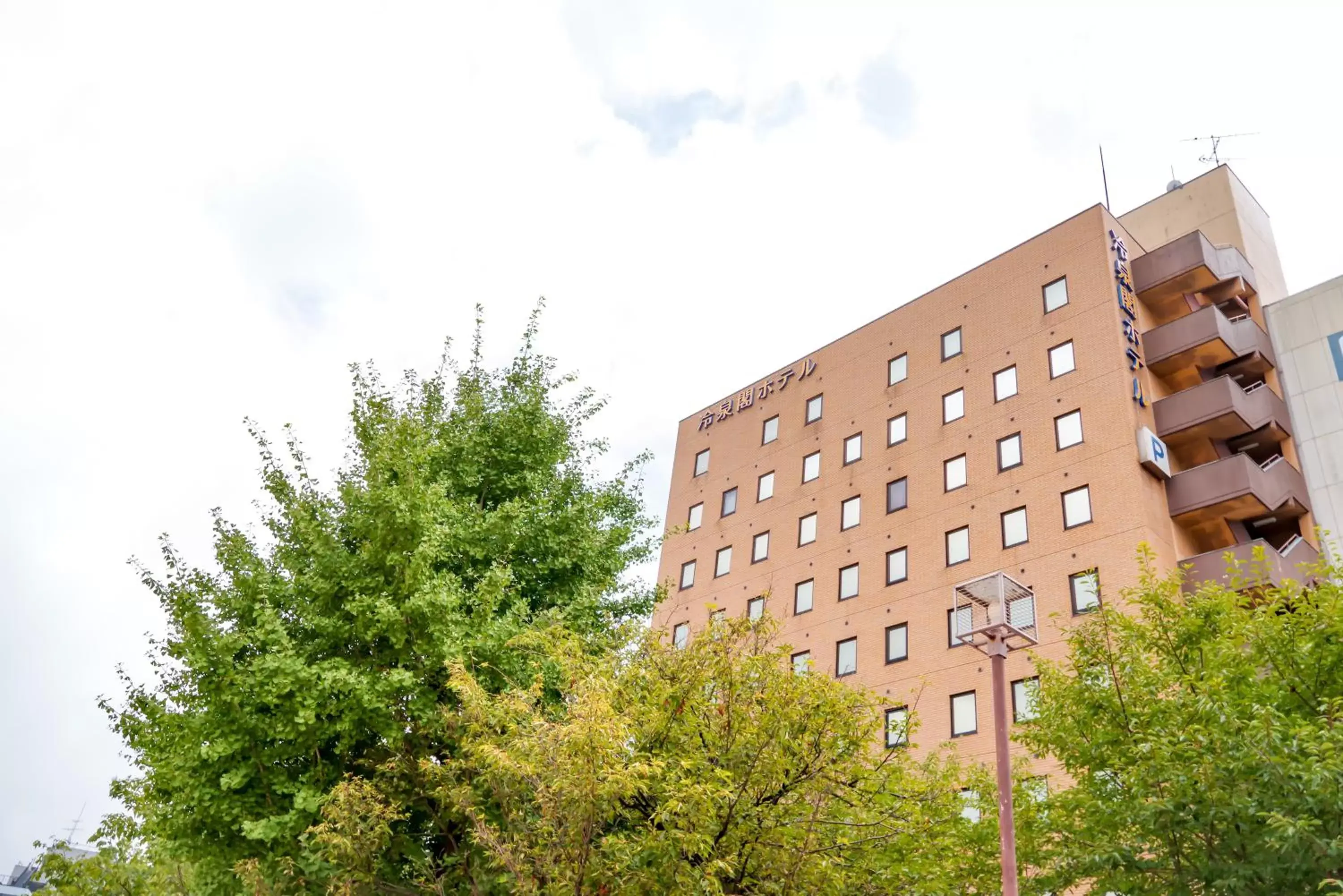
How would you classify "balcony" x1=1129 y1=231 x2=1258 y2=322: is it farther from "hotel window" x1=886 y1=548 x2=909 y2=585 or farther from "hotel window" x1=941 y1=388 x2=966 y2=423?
"hotel window" x1=886 y1=548 x2=909 y2=585

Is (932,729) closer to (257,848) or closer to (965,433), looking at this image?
(965,433)

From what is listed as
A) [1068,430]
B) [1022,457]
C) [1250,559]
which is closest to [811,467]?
[1022,457]

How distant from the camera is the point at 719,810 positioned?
10.5 m

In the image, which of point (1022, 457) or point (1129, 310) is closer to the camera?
point (1022, 457)

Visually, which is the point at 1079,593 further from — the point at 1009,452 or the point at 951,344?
the point at 951,344

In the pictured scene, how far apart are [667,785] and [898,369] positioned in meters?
26.7

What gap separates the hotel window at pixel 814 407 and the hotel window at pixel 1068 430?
10107 millimetres

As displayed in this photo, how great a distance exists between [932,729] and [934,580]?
4.49 meters

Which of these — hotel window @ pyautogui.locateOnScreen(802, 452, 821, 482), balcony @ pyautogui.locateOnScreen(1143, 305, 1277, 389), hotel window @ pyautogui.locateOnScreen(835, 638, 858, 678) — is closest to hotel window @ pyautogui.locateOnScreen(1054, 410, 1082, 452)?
balcony @ pyautogui.locateOnScreen(1143, 305, 1277, 389)

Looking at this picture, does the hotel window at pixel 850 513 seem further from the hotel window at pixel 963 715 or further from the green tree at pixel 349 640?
the green tree at pixel 349 640

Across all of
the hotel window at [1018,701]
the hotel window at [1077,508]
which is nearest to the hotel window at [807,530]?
the hotel window at [1077,508]

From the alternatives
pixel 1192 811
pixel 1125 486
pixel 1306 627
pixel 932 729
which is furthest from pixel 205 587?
pixel 1125 486

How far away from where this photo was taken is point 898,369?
113 ft

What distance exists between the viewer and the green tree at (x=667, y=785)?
10.0 metres
